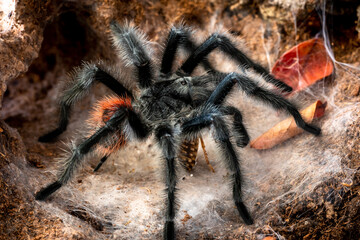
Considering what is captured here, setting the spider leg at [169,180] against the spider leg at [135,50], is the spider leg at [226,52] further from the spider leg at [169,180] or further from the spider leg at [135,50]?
the spider leg at [169,180]

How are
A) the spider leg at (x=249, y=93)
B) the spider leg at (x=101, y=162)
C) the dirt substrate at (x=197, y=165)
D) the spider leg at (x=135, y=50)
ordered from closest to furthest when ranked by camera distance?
1. the dirt substrate at (x=197, y=165)
2. the spider leg at (x=249, y=93)
3. the spider leg at (x=135, y=50)
4. the spider leg at (x=101, y=162)

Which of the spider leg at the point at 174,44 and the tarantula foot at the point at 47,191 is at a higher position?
the spider leg at the point at 174,44

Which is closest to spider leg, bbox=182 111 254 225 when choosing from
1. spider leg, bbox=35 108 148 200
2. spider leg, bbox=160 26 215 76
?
spider leg, bbox=35 108 148 200

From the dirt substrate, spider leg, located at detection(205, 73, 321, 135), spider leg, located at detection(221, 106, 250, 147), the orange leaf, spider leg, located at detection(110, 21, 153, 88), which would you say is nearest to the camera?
the dirt substrate

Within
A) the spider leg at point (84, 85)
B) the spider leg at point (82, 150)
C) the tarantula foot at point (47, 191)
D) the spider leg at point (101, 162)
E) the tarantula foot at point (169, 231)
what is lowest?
the tarantula foot at point (169, 231)

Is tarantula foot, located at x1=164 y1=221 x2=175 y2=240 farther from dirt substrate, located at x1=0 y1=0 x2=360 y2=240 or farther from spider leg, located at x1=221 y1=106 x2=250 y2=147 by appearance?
spider leg, located at x1=221 y1=106 x2=250 y2=147

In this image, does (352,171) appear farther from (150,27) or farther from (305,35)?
(150,27)

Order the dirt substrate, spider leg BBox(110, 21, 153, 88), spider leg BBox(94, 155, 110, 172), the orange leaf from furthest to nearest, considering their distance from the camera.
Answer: the orange leaf, spider leg BBox(94, 155, 110, 172), spider leg BBox(110, 21, 153, 88), the dirt substrate

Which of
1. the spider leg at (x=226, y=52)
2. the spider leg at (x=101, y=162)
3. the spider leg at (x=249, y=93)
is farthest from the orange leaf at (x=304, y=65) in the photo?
the spider leg at (x=101, y=162)
